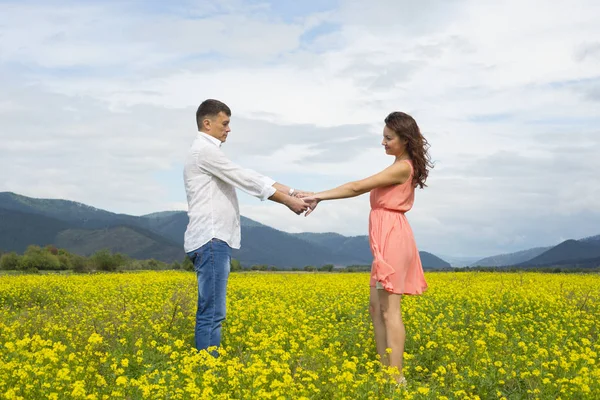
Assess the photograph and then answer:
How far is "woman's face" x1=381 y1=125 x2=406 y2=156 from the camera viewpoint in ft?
19.3

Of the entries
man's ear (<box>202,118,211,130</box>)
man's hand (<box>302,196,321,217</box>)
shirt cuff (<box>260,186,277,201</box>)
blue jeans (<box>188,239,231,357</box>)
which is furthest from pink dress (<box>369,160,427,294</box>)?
man's ear (<box>202,118,211,130</box>)

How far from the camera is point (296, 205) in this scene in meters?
6.54

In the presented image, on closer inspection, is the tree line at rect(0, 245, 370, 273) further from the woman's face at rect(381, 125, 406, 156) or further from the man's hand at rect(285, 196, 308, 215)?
the woman's face at rect(381, 125, 406, 156)

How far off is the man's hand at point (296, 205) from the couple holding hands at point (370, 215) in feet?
1.20

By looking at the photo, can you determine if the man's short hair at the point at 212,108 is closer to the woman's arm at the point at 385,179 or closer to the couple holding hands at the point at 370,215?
the couple holding hands at the point at 370,215

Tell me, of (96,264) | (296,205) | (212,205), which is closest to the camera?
(212,205)

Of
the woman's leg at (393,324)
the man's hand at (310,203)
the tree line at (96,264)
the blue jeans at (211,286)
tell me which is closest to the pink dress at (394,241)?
the woman's leg at (393,324)

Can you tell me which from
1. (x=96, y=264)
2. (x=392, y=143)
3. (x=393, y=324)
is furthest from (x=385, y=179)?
(x=96, y=264)

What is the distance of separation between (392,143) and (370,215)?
0.76 meters

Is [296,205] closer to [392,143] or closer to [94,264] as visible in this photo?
[392,143]

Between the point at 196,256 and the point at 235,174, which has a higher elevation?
the point at 235,174

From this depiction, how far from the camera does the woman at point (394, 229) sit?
5.82m

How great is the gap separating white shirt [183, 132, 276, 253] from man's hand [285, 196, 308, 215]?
38cm

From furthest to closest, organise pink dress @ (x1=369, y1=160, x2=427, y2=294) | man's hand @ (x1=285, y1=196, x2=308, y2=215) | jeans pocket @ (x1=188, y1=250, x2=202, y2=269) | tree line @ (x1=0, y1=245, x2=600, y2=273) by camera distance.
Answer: tree line @ (x1=0, y1=245, x2=600, y2=273)
man's hand @ (x1=285, y1=196, x2=308, y2=215)
jeans pocket @ (x1=188, y1=250, x2=202, y2=269)
pink dress @ (x1=369, y1=160, x2=427, y2=294)
